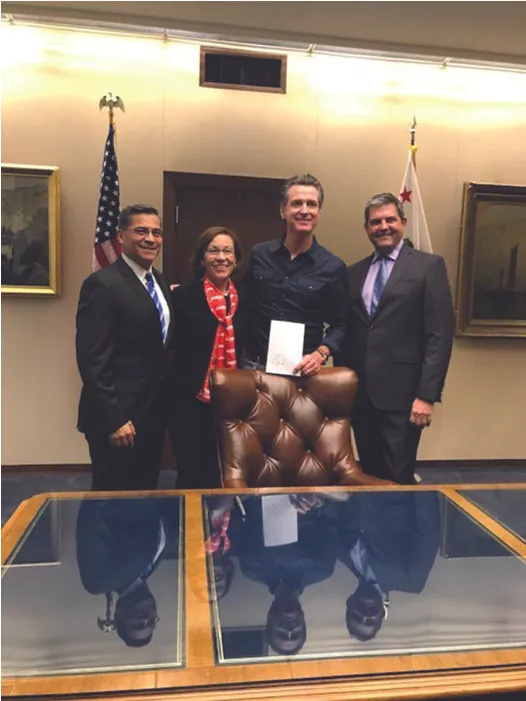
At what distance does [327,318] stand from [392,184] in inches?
82.4

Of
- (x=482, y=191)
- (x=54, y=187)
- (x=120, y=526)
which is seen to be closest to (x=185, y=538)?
(x=120, y=526)

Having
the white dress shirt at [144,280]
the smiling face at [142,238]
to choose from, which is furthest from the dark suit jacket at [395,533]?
the smiling face at [142,238]

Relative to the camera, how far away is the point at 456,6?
11.0 feet

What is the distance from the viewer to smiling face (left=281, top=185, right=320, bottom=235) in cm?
247

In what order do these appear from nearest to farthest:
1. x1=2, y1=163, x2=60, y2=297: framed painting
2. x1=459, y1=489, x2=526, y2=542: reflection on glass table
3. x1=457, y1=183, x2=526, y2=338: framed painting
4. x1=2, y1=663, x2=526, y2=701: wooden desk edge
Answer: x1=2, y1=663, x2=526, y2=701: wooden desk edge
x1=459, y1=489, x2=526, y2=542: reflection on glass table
x1=2, y1=163, x2=60, y2=297: framed painting
x1=457, y1=183, x2=526, y2=338: framed painting

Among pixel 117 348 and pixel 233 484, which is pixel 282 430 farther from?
pixel 117 348

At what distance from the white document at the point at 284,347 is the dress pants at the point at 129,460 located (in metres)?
0.56

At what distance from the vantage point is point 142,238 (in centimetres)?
238

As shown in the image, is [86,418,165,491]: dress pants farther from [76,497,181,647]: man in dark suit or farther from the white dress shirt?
[76,497,181,647]: man in dark suit

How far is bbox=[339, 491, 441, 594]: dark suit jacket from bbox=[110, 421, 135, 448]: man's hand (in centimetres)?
94

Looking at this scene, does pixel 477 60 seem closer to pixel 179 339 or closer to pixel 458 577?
pixel 179 339

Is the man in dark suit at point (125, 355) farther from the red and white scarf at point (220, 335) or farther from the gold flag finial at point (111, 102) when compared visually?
the gold flag finial at point (111, 102)

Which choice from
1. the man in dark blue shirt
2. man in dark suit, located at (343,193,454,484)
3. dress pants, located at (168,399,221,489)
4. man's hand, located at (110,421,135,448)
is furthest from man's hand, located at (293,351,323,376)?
man's hand, located at (110,421,135,448)

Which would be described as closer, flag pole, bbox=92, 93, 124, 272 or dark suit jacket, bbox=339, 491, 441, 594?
dark suit jacket, bbox=339, 491, 441, 594
